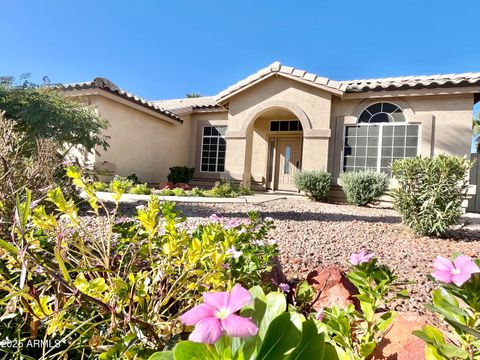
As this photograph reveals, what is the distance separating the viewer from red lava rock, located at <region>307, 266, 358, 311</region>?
2.07m

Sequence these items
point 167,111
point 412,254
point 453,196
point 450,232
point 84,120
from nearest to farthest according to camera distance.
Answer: point 412,254 < point 453,196 < point 450,232 < point 84,120 < point 167,111

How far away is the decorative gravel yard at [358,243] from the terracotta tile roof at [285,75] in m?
6.22

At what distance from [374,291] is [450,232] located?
6.16 meters

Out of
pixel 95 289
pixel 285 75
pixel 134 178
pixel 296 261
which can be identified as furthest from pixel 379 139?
pixel 95 289

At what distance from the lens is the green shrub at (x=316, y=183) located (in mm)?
11391

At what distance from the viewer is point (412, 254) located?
15.1 feet

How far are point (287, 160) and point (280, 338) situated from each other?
14.6 metres

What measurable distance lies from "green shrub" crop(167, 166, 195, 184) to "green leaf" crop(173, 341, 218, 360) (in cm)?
1468

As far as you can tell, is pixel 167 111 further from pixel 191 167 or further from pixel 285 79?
pixel 285 79

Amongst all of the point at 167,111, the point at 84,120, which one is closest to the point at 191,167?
the point at 167,111

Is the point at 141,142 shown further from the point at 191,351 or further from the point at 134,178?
the point at 191,351

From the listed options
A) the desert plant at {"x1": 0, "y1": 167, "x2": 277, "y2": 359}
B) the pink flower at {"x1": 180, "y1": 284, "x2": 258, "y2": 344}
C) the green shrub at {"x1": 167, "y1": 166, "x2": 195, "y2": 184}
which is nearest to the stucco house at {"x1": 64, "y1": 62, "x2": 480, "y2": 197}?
the green shrub at {"x1": 167, "y1": 166, "x2": 195, "y2": 184}

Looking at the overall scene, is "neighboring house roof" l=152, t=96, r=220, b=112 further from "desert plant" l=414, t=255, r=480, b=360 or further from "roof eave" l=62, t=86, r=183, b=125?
"desert plant" l=414, t=255, r=480, b=360

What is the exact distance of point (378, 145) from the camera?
11.8 metres
